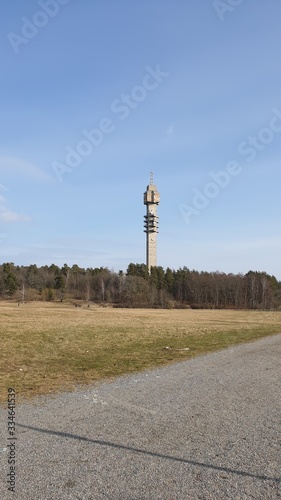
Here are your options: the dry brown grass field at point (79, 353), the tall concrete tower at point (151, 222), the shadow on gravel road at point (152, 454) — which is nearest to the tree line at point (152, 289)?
the tall concrete tower at point (151, 222)

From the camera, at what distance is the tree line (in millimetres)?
121688

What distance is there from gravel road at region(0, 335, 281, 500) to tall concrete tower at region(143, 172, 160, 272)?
130359mm

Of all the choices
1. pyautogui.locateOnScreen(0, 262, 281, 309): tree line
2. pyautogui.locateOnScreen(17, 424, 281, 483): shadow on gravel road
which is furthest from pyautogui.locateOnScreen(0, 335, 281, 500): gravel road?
pyautogui.locateOnScreen(0, 262, 281, 309): tree line

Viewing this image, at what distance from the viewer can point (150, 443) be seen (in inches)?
296

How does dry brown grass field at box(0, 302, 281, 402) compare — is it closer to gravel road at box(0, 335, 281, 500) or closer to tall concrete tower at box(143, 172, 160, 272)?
gravel road at box(0, 335, 281, 500)

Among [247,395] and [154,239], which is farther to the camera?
[154,239]

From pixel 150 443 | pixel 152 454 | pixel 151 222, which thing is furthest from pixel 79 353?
pixel 151 222

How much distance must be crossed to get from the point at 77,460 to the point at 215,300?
12297 cm

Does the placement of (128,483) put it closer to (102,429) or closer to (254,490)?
(254,490)

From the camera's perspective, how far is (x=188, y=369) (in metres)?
15.9

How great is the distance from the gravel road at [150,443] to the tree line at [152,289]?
106m

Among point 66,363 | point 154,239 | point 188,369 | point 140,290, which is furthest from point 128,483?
point 154,239

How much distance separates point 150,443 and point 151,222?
466ft

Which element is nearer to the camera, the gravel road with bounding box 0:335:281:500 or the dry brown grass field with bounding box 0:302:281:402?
the gravel road with bounding box 0:335:281:500
